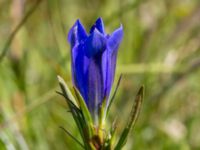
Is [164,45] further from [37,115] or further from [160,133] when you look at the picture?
[37,115]

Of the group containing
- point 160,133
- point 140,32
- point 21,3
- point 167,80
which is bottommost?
point 160,133

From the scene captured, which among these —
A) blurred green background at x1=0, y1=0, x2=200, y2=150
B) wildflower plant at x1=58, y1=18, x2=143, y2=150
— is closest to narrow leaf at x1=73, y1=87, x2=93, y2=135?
wildflower plant at x1=58, y1=18, x2=143, y2=150

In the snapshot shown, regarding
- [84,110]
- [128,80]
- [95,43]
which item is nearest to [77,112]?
[84,110]

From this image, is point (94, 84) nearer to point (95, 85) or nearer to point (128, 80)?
point (95, 85)

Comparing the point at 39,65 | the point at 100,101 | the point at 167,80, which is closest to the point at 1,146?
the point at 100,101

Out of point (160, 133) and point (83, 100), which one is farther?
point (160, 133)

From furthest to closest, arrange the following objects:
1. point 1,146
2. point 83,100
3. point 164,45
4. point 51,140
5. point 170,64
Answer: point 164,45
point 170,64
point 51,140
point 1,146
point 83,100

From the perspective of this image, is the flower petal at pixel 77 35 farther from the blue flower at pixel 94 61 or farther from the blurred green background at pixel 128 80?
the blurred green background at pixel 128 80

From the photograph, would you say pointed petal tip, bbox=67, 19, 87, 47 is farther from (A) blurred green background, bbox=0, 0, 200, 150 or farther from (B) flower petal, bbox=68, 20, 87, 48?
(A) blurred green background, bbox=0, 0, 200, 150
